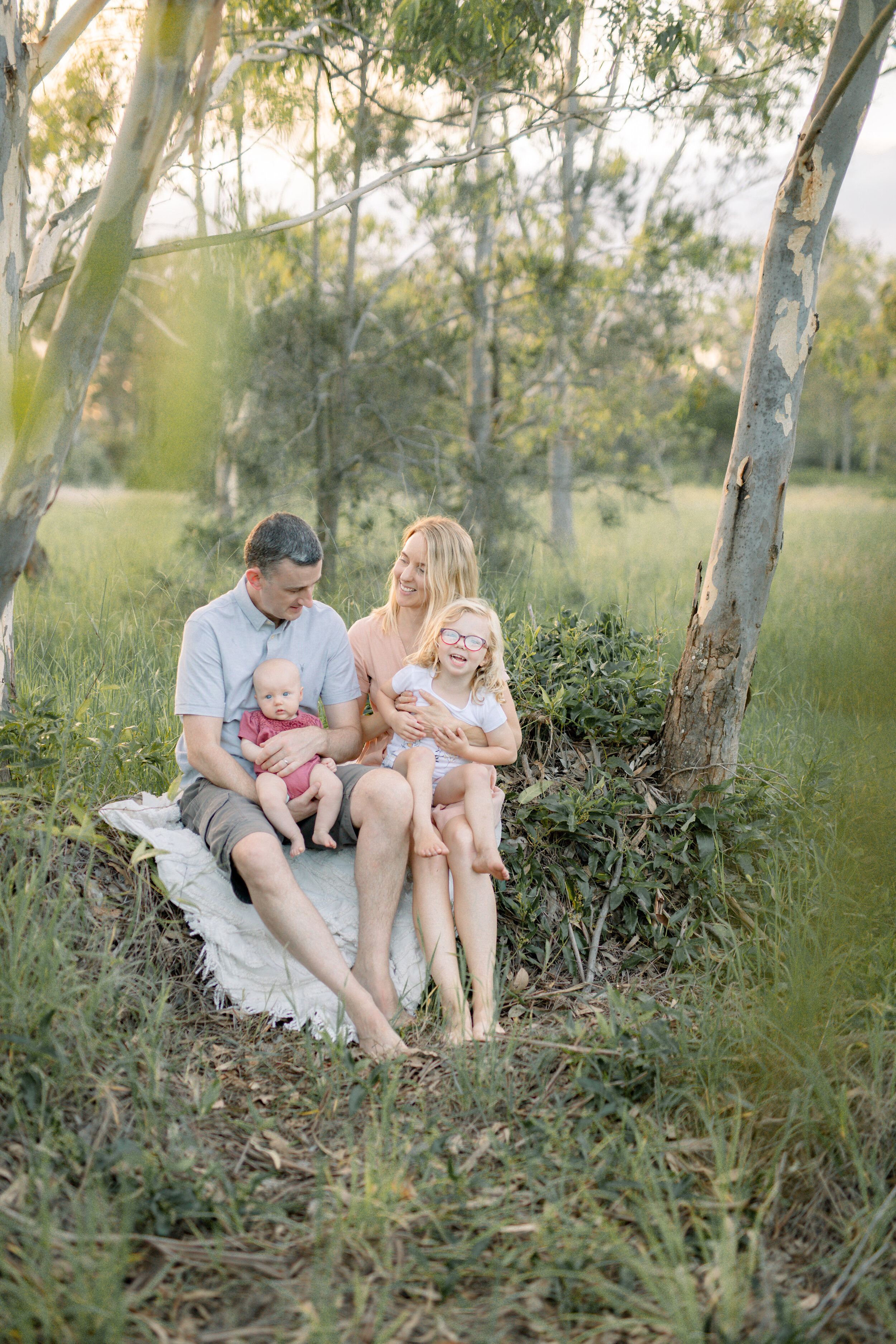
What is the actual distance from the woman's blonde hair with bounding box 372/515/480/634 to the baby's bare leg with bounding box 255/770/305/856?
870 mm

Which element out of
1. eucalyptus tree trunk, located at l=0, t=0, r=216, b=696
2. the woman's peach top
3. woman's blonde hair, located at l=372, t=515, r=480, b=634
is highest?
eucalyptus tree trunk, located at l=0, t=0, r=216, b=696

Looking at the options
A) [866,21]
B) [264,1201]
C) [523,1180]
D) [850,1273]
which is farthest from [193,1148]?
[866,21]

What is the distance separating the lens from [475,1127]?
2391mm

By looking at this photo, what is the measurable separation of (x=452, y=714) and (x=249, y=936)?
Result: 1029 mm

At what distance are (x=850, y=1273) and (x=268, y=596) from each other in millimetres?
2455

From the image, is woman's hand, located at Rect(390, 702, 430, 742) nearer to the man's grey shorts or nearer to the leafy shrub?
the man's grey shorts

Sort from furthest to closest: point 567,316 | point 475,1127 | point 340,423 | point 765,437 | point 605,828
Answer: point 567,316 → point 340,423 → point 605,828 → point 765,437 → point 475,1127

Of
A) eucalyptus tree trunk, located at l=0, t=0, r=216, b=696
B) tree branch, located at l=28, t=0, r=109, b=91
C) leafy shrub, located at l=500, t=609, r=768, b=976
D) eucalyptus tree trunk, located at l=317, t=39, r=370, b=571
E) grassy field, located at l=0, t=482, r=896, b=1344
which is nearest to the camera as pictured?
grassy field, located at l=0, t=482, r=896, b=1344

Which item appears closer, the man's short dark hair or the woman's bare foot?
the woman's bare foot

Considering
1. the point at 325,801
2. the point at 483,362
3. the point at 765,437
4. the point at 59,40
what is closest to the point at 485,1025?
the point at 325,801

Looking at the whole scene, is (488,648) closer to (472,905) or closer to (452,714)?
(452,714)

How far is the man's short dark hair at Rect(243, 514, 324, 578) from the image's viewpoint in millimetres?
3053

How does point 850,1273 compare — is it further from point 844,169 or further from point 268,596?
point 844,169

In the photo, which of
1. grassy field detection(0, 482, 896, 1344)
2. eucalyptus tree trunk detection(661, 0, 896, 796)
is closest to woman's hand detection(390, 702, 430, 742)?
grassy field detection(0, 482, 896, 1344)
